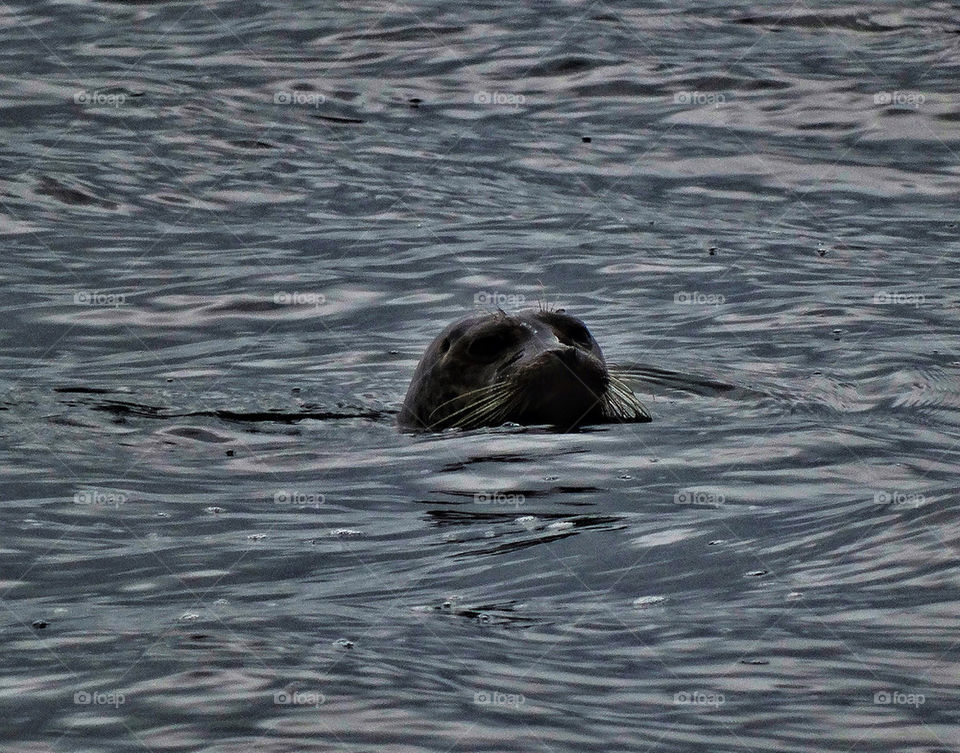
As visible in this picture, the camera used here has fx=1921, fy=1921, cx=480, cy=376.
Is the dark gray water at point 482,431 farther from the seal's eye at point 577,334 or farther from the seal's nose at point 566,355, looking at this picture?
the seal's eye at point 577,334

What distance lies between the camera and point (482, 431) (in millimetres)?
9656

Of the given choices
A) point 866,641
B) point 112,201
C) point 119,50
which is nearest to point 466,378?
point 866,641

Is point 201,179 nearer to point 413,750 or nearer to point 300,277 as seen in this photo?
point 300,277
